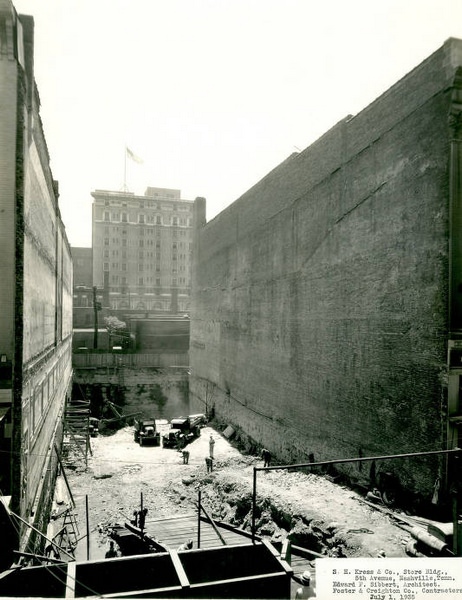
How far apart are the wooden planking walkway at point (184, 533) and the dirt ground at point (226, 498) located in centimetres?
89

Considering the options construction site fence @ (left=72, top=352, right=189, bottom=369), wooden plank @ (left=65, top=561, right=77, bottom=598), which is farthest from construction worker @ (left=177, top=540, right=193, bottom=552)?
construction site fence @ (left=72, top=352, right=189, bottom=369)

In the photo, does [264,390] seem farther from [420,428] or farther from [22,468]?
[22,468]

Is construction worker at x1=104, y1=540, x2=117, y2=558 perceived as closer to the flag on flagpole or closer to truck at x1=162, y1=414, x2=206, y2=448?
truck at x1=162, y1=414, x2=206, y2=448

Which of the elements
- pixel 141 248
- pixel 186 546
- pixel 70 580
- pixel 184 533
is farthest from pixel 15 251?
pixel 141 248

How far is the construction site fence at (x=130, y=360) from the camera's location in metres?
34.2

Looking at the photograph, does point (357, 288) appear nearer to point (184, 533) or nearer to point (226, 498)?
point (226, 498)

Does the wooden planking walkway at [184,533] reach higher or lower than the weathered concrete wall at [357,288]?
lower

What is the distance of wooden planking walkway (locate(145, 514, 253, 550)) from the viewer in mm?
8387

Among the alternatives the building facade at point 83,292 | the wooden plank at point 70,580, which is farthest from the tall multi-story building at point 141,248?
the wooden plank at point 70,580

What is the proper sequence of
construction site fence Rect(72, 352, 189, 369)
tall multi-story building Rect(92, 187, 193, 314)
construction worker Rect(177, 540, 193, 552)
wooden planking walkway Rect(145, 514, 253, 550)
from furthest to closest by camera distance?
1. tall multi-story building Rect(92, 187, 193, 314)
2. construction site fence Rect(72, 352, 189, 369)
3. wooden planking walkway Rect(145, 514, 253, 550)
4. construction worker Rect(177, 540, 193, 552)

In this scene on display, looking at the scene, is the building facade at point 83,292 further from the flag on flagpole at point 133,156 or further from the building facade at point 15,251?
the building facade at point 15,251

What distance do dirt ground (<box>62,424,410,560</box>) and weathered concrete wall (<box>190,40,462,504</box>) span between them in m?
1.45

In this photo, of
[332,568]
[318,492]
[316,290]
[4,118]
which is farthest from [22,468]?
[316,290]

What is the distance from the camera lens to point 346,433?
1243 cm
